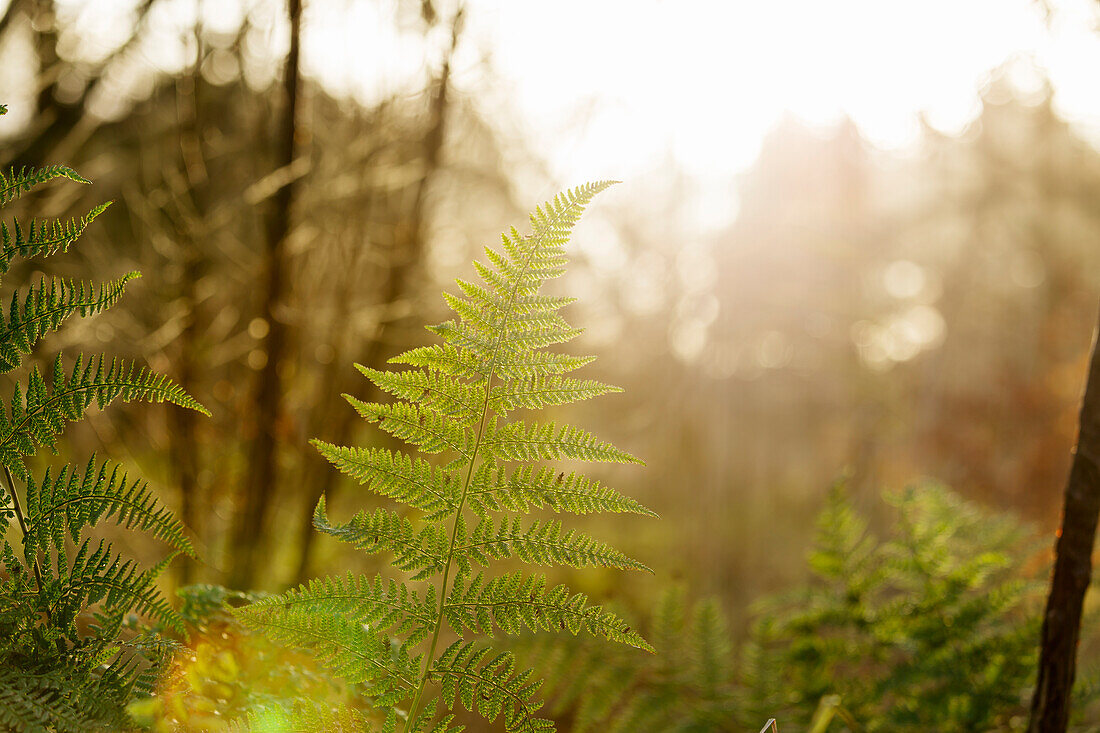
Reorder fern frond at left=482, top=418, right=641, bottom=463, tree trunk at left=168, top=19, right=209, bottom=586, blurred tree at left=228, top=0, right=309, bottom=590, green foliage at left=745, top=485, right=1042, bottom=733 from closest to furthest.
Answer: fern frond at left=482, top=418, right=641, bottom=463
green foliage at left=745, top=485, right=1042, bottom=733
blurred tree at left=228, top=0, right=309, bottom=590
tree trunk at left=168, top=19, right=209, bottom=586

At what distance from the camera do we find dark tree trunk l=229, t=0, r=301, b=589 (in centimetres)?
247

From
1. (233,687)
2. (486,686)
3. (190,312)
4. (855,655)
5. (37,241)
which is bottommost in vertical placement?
(855,655)

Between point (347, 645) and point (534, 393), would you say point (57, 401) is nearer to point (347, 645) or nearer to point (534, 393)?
point (347, 645)

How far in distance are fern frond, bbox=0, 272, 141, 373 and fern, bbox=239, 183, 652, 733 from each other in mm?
333

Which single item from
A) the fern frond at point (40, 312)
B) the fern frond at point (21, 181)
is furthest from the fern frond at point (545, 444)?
the fern frond at point (21, 181)

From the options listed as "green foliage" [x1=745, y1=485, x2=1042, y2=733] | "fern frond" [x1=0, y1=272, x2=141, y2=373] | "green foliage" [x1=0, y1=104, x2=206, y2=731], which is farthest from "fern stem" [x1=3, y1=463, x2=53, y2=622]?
"green foliage" [x1=745, y1=485, x2=1042, y2=733]

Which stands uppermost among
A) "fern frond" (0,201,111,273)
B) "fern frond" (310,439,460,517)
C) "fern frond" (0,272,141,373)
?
"fern frond" (0,201,111,273)

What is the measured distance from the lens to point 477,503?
0.93m

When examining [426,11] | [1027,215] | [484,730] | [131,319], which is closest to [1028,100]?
[1027,215]

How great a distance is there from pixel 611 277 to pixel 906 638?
3.28 m

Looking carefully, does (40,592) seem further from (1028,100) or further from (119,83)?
(1028,100)

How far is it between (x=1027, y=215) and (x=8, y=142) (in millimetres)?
10268

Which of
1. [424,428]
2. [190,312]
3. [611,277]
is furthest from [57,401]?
[611,277]

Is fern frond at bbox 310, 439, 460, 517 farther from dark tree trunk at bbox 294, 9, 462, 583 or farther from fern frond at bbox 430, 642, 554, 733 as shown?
dark tree trunk at bbox 294, 9, 462, 583
